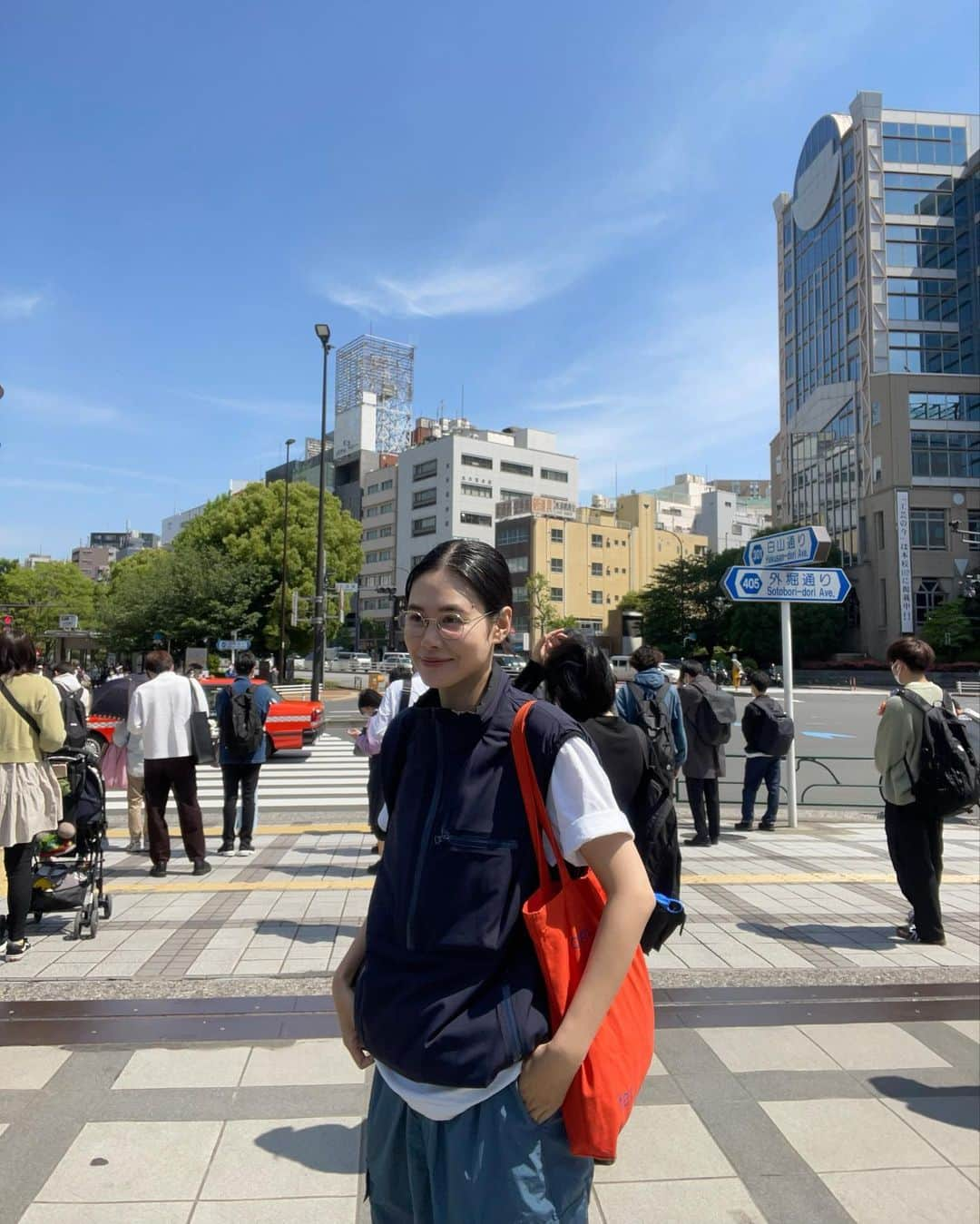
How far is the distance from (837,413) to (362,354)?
73.1 metres

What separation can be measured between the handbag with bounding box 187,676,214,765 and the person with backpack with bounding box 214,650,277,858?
0.51 m

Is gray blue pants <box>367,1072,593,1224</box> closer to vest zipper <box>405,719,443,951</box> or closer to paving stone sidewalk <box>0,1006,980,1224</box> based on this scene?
vest zipper <box>405,719,443,951</box>

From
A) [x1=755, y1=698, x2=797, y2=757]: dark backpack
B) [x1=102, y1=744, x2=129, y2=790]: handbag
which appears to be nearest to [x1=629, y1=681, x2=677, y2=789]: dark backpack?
[x1=755, y1=698, x2=797, y2=757]: dark backpack

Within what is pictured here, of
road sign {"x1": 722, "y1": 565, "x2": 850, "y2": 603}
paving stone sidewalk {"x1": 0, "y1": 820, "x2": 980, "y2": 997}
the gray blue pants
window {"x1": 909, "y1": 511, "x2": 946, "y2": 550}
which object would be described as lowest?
paving stone sidewalk {"x1": 0, "y1": 820, "x2": 980, "y2": 997}

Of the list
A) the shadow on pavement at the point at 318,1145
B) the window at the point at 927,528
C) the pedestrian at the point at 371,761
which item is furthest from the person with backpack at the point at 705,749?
the window at the point at 927,528

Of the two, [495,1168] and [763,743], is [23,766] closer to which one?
[495,1168]

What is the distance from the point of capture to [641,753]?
125 inches

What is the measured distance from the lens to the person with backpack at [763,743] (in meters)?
9.12

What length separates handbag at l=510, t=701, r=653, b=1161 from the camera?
144cm

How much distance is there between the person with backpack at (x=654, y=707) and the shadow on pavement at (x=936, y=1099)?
151cm

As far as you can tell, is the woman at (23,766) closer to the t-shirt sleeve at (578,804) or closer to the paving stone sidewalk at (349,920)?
the paving stone sidewalk at (349,920)

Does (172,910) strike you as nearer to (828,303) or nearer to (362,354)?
(828,303)

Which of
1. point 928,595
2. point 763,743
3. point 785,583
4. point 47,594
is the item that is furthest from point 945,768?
point 47,594

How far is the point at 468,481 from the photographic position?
82.4m
